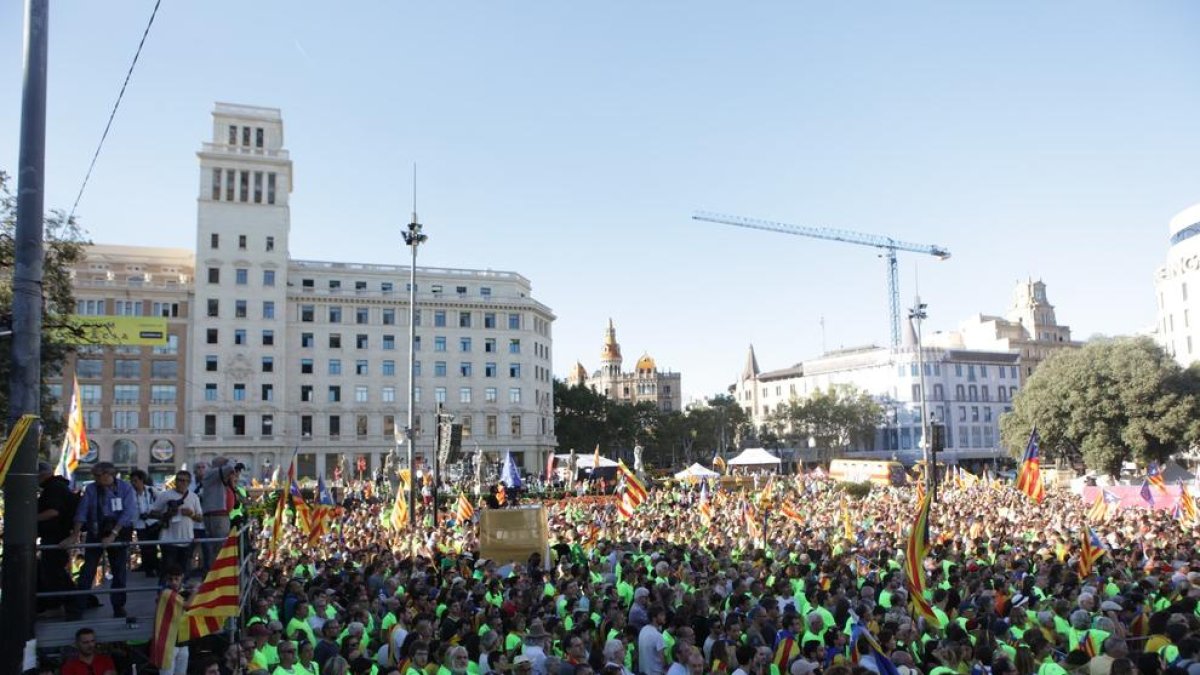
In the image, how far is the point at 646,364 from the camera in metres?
166

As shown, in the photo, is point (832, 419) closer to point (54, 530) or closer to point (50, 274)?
point (50, 274)

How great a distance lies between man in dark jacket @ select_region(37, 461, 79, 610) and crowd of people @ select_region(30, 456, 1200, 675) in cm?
126

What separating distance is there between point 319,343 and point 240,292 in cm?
735

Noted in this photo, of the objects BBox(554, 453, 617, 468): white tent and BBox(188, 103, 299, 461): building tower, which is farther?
BBox(188, 103, 299, 461): building tower

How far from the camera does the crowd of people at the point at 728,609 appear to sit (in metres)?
8.73

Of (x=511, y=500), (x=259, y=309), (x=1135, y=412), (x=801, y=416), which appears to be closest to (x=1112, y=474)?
(x=1135, y=412)

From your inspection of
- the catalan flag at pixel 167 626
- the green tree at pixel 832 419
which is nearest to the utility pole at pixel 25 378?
the catalan flag at pixel 167 626

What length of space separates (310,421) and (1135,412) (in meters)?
58.3

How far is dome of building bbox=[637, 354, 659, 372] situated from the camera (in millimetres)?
165625

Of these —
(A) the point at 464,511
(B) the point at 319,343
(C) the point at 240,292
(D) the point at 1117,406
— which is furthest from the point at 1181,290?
(C) the point at 240,292

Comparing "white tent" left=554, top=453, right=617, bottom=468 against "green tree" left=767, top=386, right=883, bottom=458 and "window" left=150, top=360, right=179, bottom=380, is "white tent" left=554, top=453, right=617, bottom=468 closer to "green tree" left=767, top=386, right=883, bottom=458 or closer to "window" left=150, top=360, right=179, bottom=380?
"window" left=150, top=360, right=179, bottom=380

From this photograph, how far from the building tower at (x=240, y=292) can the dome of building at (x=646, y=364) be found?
316ft

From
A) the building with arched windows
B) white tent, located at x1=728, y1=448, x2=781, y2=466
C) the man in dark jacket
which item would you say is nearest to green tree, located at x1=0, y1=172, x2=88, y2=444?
the man in dark jacket

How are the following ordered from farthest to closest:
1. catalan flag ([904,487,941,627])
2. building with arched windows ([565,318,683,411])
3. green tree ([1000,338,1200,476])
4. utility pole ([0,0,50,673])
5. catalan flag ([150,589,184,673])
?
building with arched windows ([565,318,683,411]), green tree ([1000,338,1200,476]), catalan flag ([904,487,941,627]), catalan flag ([150,589,184,673]), utility pole ([0,0,50,673])
